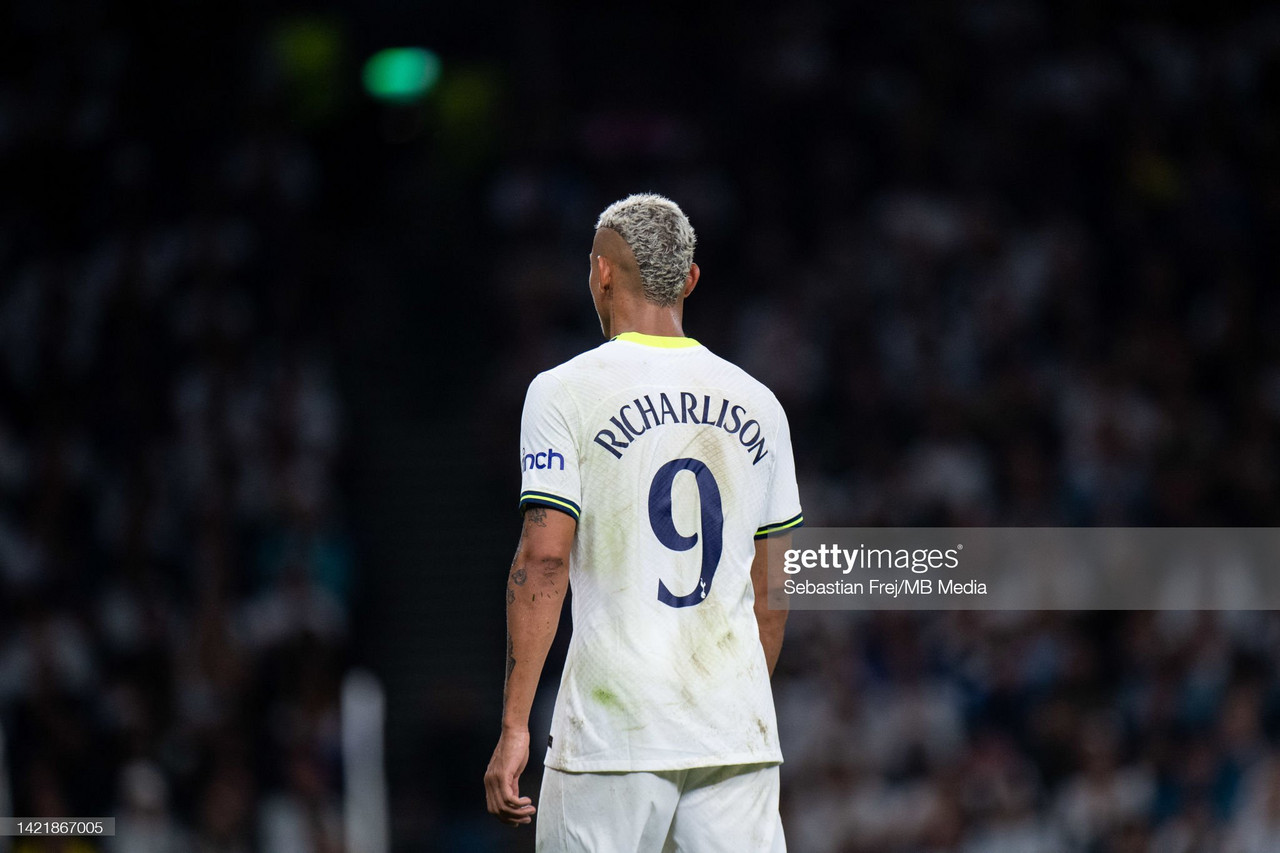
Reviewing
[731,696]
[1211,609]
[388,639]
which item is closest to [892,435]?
[1211,609]

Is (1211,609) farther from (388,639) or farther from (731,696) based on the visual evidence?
(731,696)

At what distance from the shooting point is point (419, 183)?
13.6 meters

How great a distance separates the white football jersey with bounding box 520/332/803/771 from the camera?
11.8 feet

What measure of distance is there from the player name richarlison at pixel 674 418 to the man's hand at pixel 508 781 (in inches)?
26.8

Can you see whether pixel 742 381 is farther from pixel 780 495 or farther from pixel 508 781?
pixel 508 781

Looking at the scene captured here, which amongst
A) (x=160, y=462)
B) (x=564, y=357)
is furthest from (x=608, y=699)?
(x=160, y=462)

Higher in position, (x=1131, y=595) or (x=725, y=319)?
(x=725, y=319)

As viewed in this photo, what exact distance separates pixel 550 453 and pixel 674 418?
0.30 metres

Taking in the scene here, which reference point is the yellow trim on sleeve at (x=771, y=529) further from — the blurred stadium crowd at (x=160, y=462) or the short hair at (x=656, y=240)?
the blurred stadium crowd at (x=160, y=462)

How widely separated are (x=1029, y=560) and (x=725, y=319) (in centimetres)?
328

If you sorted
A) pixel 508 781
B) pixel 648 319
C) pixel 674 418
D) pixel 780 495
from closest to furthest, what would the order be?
pixel 508 781
pixel 674 418
pixel 648 319
pixel 780 495

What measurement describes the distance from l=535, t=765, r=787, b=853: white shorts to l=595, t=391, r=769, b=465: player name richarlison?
2.39ft

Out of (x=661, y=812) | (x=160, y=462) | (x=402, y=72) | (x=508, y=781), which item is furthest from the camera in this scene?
(x=402, y=72)

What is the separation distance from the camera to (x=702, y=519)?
146 inches
